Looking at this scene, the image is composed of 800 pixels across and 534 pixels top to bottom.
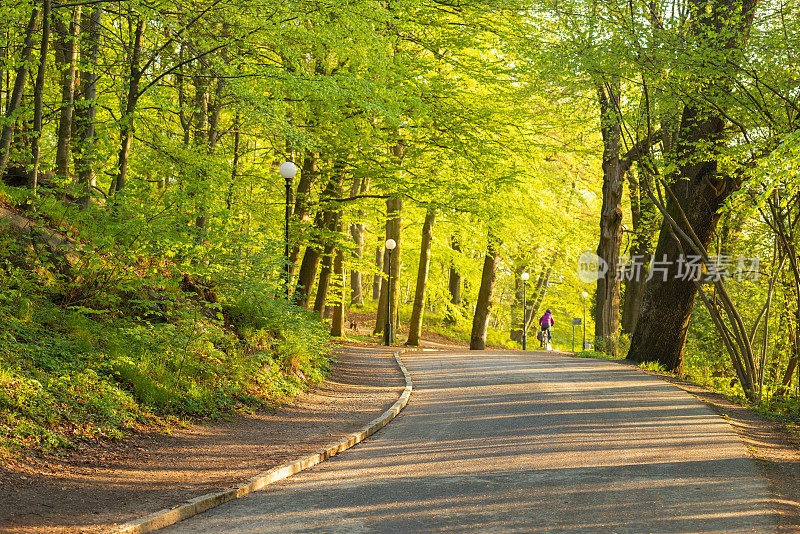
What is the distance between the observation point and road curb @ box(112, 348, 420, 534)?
5.18m

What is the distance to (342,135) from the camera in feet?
61.6

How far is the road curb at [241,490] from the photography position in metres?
5.18

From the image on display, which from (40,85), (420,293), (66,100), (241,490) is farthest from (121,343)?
(420,293)

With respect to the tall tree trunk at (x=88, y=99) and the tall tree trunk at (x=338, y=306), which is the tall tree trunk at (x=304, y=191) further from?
the tall tree trunk at (x=88, y=99)

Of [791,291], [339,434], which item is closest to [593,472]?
[339,434]

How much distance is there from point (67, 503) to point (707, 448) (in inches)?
269

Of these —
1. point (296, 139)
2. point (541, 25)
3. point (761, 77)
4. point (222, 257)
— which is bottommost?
point (222, 257)

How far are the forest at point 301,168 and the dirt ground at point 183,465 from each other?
1.39 feet

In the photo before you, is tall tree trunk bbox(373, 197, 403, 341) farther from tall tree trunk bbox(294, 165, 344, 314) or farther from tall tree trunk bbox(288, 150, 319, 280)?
tall tree trunk bbox(288, 150, 319, 280)

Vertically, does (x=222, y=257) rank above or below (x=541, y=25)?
below

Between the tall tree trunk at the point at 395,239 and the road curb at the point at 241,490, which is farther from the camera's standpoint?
the tall tree trunk at the point at 395,239

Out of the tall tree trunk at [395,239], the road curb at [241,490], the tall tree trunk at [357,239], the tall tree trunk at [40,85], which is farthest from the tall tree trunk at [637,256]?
the tall tree trunk at [40,85]

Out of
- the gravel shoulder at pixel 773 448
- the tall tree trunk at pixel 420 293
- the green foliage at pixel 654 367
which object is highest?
the tall tree trunk at pixel 420 293

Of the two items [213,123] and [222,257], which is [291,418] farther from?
[213,123]
